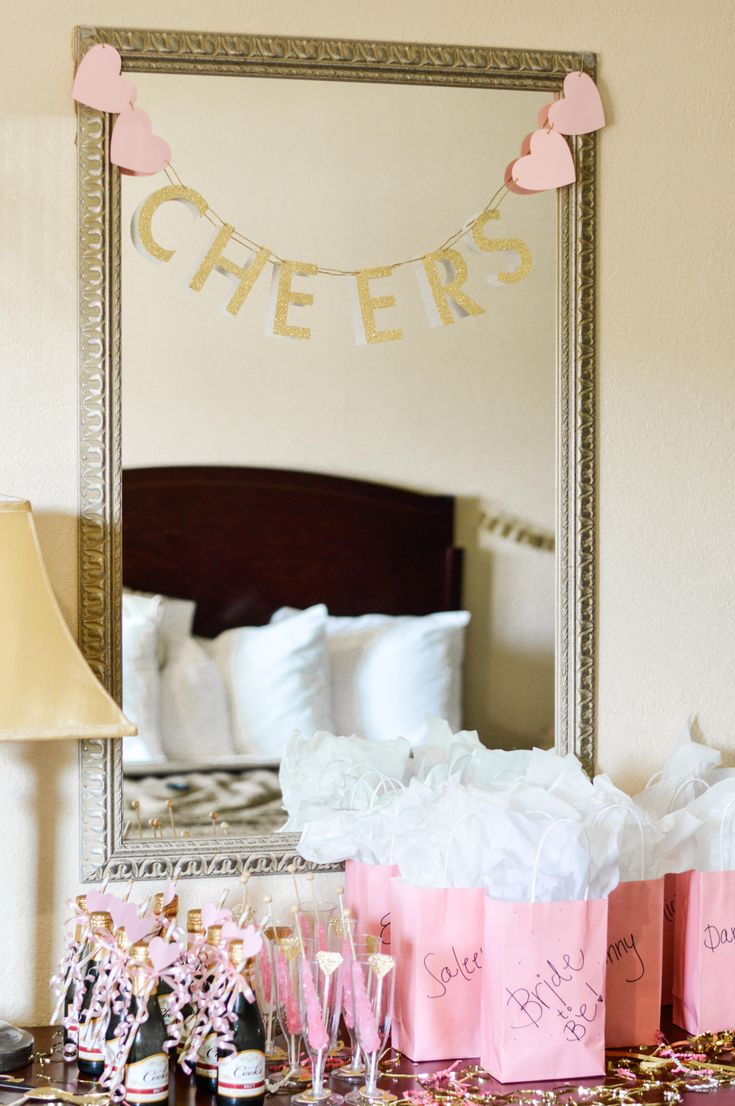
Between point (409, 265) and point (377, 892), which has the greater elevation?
point (409, 265)

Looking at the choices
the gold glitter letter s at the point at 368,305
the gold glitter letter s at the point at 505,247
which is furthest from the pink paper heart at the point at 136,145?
the gold glitter letter s at the point at 505,247

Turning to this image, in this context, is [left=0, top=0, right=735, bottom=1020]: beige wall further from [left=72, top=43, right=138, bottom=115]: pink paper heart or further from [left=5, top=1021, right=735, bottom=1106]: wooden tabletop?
[left=5, top=1021, right=735, bottom=1106]: wooden tabletop

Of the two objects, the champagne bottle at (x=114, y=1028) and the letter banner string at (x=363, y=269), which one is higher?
the letter banner string at (x=363, y=269)

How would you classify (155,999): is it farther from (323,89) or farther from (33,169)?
(323,89)

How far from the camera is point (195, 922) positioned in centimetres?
152

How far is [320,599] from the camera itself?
1784mm

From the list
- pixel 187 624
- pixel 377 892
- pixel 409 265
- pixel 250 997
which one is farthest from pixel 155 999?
pixel 409 265

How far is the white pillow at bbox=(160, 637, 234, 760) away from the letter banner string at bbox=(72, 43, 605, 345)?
0.48m

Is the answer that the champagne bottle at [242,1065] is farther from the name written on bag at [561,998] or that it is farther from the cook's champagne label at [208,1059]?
the name written on bag at [561,998]

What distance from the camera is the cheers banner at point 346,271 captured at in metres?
1.74

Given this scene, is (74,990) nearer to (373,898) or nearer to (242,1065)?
(242,1065)

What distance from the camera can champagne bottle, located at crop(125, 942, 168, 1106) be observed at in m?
1.40

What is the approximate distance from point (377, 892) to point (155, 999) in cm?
34

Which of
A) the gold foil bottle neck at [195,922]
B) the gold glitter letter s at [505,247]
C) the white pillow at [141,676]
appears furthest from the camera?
the gold glitter letter s at [505,247]
